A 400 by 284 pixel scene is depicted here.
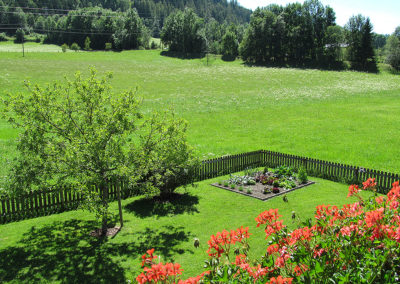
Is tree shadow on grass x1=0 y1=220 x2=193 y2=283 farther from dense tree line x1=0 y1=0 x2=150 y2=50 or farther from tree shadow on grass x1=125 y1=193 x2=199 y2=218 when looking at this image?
dense tree line x1=0 y1=0 x2=150 y2=50

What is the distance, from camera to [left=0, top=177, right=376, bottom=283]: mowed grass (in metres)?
10.7

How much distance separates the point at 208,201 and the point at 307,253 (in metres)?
12.8

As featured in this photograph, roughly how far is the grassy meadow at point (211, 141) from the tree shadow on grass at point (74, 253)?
0.12 ft

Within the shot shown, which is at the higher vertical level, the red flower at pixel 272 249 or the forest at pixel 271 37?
the forest at pixel 271 37

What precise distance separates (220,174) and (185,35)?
102 metres

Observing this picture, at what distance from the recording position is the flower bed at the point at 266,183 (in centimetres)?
1795

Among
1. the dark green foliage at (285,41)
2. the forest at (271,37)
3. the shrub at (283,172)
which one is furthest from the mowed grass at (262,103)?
the dark green foliage at (285,41)

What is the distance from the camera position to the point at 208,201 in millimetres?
17016

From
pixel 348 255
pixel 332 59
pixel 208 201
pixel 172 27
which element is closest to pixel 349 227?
pixel 348 255

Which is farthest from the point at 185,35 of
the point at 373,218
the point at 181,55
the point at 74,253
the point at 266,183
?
the point at 373,218

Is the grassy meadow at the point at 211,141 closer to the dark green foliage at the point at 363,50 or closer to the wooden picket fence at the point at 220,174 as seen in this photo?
the wooden picket fence at the point at 220,174

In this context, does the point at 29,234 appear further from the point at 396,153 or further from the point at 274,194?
the point at 396,153

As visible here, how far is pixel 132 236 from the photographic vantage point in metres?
13.2

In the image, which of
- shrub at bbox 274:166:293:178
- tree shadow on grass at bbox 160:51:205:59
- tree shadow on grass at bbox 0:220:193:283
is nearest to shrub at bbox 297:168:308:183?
shrub at bbox 274:166:293:178
